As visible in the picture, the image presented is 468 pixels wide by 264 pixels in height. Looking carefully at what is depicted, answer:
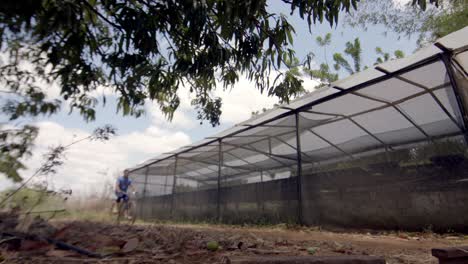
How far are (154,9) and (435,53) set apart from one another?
13.9 ft

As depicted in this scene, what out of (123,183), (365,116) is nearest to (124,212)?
(123,183)

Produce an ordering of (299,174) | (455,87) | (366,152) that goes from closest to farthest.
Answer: (455,87) < (366,152) < (299,174)

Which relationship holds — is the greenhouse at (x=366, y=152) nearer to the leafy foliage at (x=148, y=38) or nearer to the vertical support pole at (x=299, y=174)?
the vertical support pole at (x=299, y=174)

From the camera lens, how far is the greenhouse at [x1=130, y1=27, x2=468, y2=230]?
4.56 metres

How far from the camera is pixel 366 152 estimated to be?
6023mm

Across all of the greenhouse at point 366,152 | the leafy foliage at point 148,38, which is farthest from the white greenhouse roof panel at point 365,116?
the leafy foliage at point 148,38

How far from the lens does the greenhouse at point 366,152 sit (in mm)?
4559

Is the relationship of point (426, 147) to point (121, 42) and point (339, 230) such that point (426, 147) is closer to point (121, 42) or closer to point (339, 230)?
point (339, 230)

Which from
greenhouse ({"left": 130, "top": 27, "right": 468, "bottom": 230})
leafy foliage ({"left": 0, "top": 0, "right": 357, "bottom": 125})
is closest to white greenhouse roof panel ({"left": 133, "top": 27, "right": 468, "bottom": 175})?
greenhouse ({"left": 130, "top": 27, "right": 468, "bottom": 230})

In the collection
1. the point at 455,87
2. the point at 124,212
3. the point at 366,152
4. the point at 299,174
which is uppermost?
the point at 455,87

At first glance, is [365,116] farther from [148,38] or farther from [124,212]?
[124,212]

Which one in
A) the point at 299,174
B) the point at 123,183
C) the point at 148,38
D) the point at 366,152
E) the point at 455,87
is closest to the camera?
the point at 148,38

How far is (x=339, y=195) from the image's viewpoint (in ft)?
18.9

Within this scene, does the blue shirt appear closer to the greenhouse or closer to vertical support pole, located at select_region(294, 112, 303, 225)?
the greenhouse
